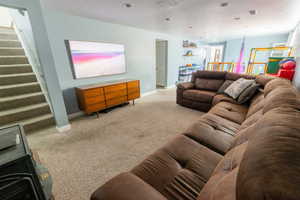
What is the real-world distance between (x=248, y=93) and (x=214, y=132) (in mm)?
1482

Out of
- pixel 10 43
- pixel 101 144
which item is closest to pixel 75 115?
pixel 101 144

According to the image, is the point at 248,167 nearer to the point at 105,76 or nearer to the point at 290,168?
the point at 290,168

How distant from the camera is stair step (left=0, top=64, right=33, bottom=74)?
8.90 feet

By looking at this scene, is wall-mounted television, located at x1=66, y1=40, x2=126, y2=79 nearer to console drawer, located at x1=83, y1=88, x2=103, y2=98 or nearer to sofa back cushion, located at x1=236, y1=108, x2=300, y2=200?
console drawer, located at x1=83, y1=88, x2=103, y2=98

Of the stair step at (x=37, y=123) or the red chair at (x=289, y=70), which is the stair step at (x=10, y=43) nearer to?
the stair step at (x=37, y=123)

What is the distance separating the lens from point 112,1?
6.68 feet

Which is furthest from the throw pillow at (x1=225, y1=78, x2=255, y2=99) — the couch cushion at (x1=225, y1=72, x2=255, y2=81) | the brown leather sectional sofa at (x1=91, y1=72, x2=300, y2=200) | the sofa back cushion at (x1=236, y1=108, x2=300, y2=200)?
the sofa back cushion at (x1=236, y1=108, x2=300, y2=200)

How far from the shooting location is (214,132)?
1.48 meters

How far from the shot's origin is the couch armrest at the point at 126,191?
70cm

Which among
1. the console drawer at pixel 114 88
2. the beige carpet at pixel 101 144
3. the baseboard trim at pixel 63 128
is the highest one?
the console drawer at pixel 114 88

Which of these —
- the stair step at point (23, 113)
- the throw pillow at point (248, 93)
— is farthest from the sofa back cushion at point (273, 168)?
the stair step at point (23, 113)

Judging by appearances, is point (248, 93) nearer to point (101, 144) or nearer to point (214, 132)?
point (214, 132)

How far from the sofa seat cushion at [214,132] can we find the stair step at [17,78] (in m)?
3.54

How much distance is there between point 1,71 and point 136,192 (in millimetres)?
3838
